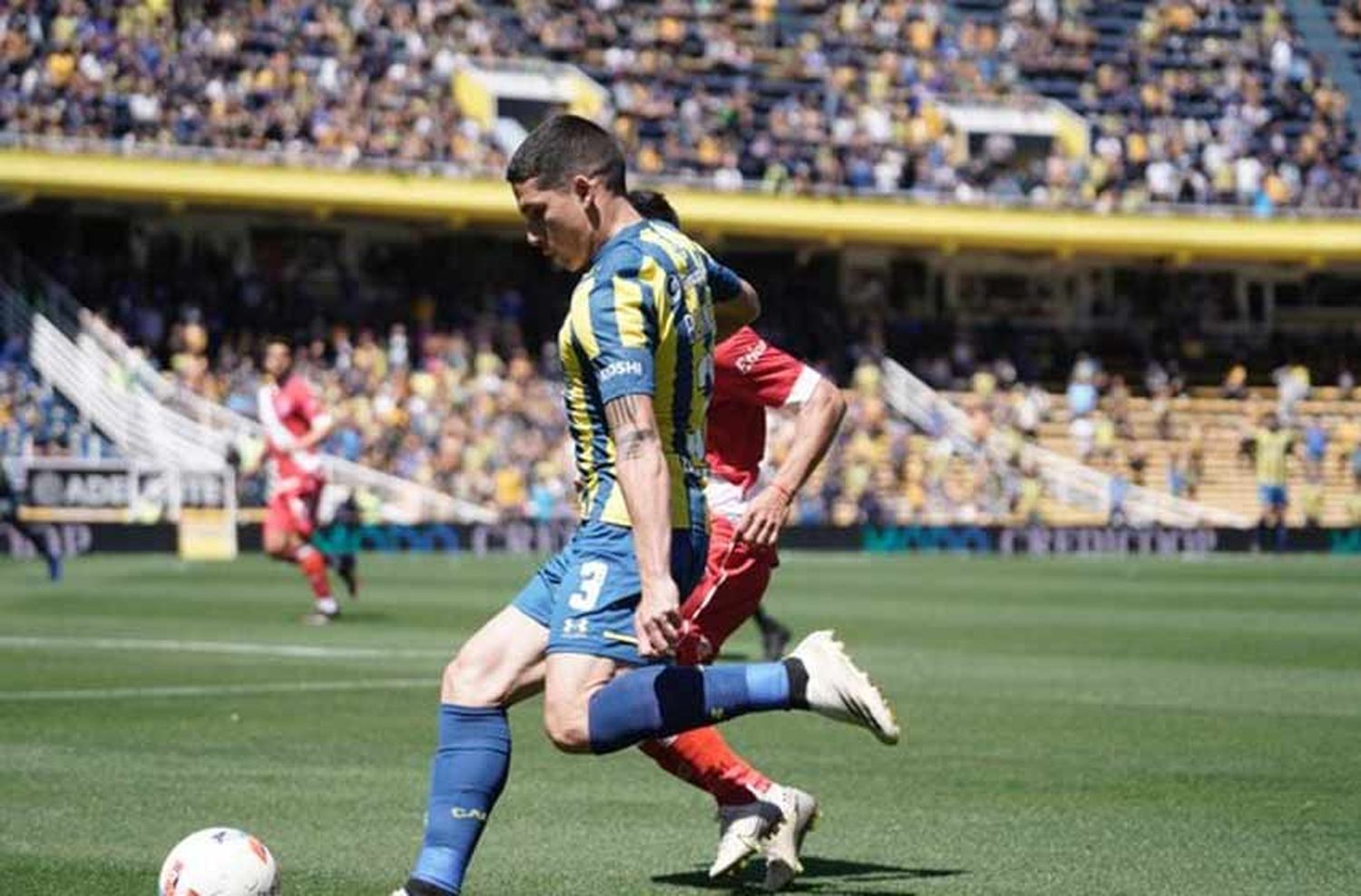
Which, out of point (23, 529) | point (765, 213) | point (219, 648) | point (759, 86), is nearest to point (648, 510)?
point (219, 648)

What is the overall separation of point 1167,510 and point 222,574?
69.8ft

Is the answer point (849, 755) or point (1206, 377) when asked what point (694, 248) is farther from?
point (1206, 377)

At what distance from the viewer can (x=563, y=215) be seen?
7.27 meters

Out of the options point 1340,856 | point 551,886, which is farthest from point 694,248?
point 1340,856

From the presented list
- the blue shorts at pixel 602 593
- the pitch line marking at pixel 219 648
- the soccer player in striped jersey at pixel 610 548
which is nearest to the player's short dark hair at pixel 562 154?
the soccer player in striped jersey at pixel 610 548

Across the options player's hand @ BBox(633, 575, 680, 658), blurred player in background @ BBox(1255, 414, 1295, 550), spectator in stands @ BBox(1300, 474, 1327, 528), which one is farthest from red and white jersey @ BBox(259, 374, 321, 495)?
spectator in stands @ BBox(1300, 474, 1327, 528)

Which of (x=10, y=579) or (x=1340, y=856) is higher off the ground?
(x=1340, y=856)

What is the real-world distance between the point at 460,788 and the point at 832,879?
62.6 inches

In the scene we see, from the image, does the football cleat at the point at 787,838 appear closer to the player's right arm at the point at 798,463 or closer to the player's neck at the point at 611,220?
the player's right arm at the point at 798,463

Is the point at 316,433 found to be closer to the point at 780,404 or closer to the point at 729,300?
the point at 780,404

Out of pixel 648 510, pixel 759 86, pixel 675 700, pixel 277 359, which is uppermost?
pixel 648 510

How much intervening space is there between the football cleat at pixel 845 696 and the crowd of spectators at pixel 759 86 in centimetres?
3539

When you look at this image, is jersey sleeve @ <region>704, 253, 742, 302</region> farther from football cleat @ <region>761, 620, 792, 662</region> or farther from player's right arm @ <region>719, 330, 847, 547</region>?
football cleat @ <region>761, 620, 792, 662</region>

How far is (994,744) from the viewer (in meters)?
12.8
